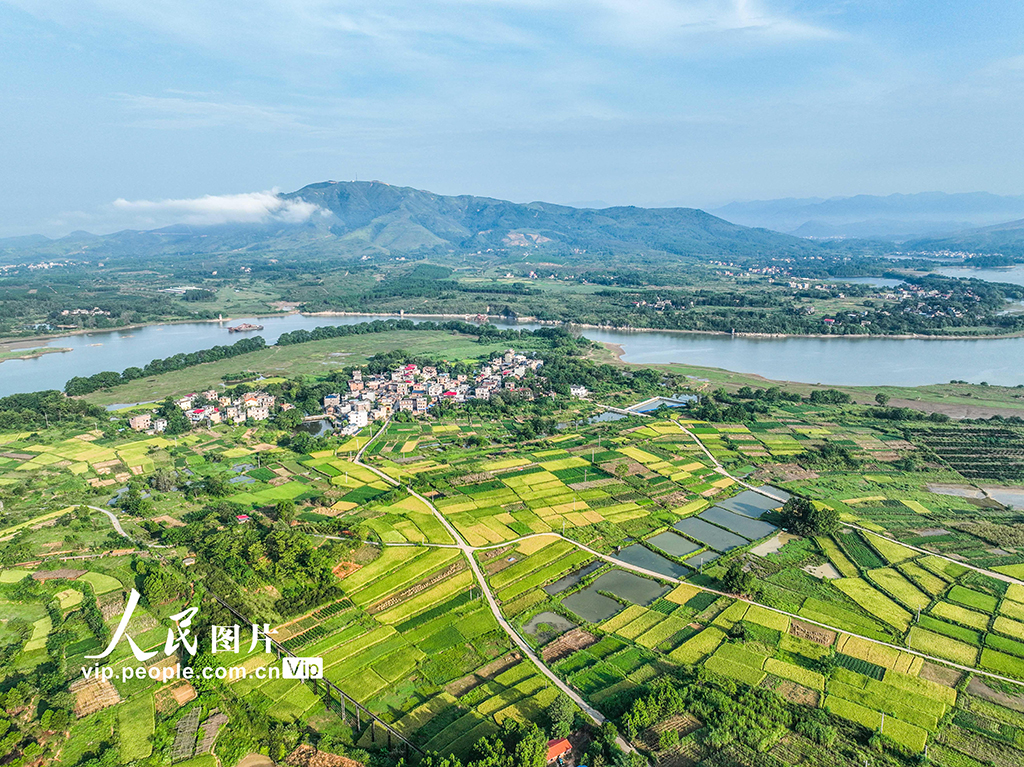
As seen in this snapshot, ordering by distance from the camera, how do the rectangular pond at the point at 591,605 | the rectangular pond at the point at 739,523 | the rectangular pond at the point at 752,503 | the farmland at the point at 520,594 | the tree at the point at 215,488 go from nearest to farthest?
the farmland at the point at 520,594, the rectangular pond at the point at 591,605, the rectangular pond at the point at 739,523, the rectangular pond at the point at 752,503, the tree at the point at 215,488

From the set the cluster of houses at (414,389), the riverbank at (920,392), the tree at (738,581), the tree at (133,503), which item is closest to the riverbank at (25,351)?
the cluster of houses at (414,389)

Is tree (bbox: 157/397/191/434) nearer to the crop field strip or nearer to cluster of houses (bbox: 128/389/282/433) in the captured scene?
cluster of houses (bbox: 128/389/282/433)

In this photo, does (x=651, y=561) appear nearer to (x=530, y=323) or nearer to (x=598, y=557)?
(x=598, y=557)

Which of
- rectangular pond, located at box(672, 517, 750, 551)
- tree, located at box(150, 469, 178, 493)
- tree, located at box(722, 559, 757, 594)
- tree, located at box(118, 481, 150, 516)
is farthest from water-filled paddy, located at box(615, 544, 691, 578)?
tree, located at box(150, 469, 178, 493)

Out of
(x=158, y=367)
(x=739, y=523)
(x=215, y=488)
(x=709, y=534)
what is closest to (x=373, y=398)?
(x=215, y=488)

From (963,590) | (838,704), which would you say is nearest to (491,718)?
(838,704)

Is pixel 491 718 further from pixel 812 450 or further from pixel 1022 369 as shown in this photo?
pixel 1022 369

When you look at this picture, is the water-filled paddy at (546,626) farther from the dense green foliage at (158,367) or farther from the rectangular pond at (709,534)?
the dense green foliage at (158,367)
